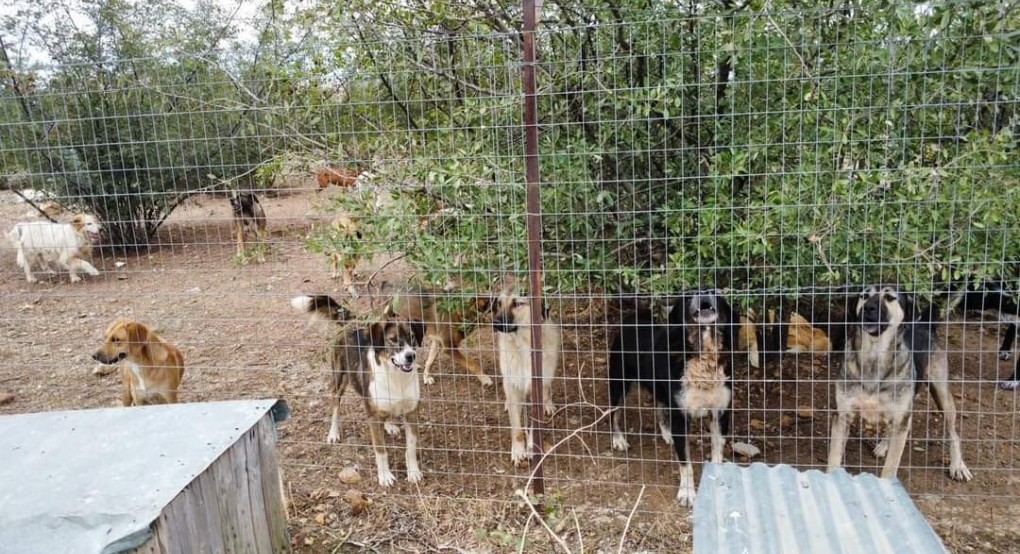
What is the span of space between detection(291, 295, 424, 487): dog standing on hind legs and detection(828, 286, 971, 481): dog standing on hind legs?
8.37 ft

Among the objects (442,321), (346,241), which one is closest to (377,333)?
(442,321)

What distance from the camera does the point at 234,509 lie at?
2861 millimetres

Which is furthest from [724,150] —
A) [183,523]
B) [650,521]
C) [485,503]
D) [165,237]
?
[165,237]

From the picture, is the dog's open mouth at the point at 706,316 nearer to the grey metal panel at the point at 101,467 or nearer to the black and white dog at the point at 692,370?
the black and white dog at the point at 692,370

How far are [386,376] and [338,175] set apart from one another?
4.32 ft

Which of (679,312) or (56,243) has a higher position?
(56,243)

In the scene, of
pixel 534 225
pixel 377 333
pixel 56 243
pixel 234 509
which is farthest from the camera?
pixel 56 243

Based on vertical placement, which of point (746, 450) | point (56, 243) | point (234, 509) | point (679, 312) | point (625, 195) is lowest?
point (746, 450)

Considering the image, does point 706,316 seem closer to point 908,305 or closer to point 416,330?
point 908,305

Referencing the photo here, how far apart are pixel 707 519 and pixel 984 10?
258 centimetres

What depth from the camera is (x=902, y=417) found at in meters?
3.90

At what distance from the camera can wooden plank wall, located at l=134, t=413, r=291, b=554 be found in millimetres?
2455

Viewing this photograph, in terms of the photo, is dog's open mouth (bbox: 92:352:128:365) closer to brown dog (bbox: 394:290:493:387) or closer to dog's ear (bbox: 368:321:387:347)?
dog's ear (bbox: 368:321:387:347)

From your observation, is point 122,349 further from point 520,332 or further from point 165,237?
point 165,237
